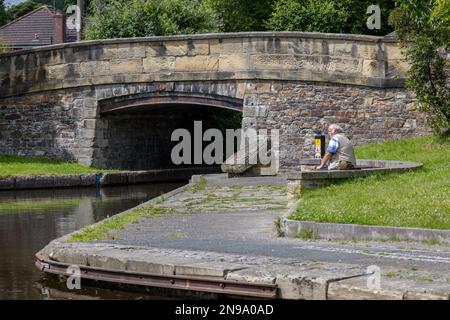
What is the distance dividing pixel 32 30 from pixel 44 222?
3310 cm

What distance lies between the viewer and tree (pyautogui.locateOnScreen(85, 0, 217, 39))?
1452 inches

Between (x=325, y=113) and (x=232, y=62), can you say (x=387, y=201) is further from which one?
(x=232, y=62)

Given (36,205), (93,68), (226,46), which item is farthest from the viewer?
(93,68)

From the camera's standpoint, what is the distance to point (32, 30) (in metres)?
51.8

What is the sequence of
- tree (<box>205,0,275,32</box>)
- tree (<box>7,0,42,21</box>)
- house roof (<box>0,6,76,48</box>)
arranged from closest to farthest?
tree (<box>205,0,275,32</box>) → house roof (<box>0,6,76,48</box>) → tree (<box>7,0,42,21</box>)

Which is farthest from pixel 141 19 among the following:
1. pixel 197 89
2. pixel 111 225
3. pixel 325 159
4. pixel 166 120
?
pixel 111 225

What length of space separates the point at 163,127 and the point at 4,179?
9.23 meters

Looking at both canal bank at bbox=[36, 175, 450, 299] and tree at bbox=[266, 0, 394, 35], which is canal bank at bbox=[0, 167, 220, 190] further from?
canal bank at bbox=[36, 175, 450, 299]

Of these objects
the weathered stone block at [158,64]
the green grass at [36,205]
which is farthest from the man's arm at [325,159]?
the weathered stone block at [158,64]

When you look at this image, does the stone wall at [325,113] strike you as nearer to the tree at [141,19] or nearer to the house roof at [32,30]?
the tree at [141,19]

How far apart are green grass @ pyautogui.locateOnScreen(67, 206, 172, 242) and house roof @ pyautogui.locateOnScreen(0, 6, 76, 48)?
109ft

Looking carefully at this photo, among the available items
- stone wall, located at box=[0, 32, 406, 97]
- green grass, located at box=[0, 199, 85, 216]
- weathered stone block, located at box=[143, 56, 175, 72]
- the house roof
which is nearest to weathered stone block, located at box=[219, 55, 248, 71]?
stone wall, located at box=[0, 32, 406, 97]

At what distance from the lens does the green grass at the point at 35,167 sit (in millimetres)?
29422
